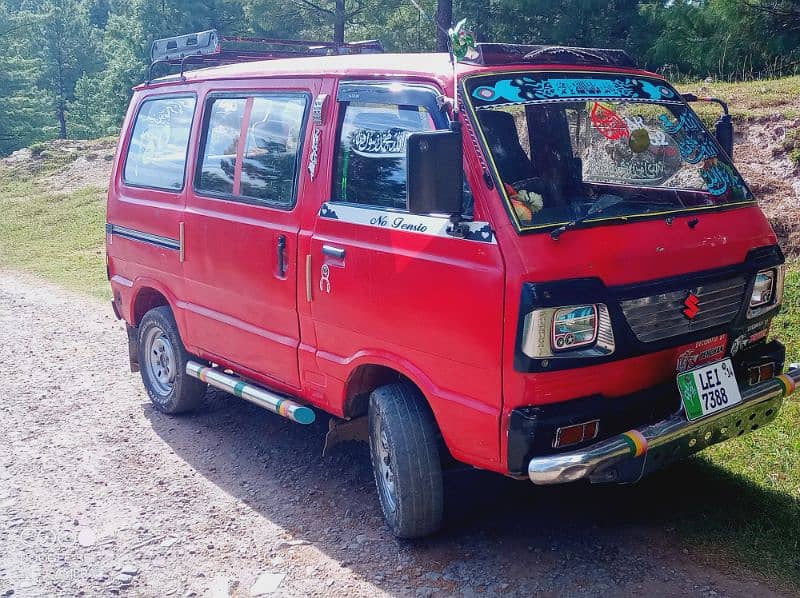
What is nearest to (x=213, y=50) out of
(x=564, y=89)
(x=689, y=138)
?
(x=564, y=89)

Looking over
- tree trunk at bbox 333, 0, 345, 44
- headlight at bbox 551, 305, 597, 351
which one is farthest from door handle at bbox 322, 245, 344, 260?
tree trunk at bbox 333, 0, 345, 44

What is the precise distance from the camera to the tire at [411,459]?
4.03 metres

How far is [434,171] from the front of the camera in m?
3.52

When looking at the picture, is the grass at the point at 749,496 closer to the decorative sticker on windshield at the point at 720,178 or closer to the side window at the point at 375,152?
the decorative sticker on windshield at the point at 720,178

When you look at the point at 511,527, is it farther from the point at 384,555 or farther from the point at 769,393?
the point at 769,393

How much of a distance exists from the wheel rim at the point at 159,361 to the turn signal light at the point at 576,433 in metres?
3.35

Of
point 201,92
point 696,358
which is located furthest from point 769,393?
point 201,92

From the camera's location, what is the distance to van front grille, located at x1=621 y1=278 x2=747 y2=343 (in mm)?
3672

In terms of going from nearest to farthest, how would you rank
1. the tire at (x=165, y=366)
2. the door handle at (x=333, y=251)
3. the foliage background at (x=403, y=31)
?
the door handle at (x=333, y=251)
the tire at (x=165, y=366)
the foliage background at (x=403, y=31)

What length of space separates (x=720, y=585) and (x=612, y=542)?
1.82ft

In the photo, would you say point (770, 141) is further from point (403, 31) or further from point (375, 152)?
point (403, 31)

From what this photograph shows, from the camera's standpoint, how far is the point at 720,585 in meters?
3.70

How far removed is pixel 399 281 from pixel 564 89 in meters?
1.26

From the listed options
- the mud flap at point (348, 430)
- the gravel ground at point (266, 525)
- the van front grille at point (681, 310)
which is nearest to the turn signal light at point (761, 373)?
the van front grille at point (681, 310)
